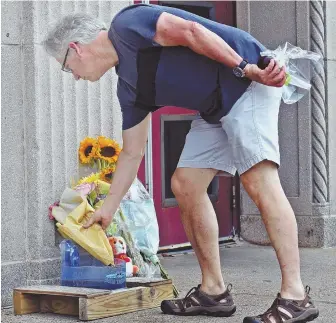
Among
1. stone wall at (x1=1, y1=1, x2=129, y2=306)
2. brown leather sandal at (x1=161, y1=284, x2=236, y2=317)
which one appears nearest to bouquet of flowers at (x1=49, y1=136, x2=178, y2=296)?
stone wall at (x1=1, y1=1, x2=129, y2=306)

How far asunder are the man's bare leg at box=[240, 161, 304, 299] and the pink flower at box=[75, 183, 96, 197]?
4.56 feet

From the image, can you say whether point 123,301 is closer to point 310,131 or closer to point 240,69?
point 240,69

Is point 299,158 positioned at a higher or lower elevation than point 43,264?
higher

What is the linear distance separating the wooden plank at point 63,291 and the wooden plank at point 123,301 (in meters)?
0.03

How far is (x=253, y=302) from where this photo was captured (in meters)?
5.36

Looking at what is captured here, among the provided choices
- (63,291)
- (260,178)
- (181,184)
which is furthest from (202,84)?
(63,291)

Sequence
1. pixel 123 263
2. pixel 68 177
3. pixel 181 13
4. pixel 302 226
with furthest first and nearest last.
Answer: pixel 302 226, pixel 68 177, pixel 123 263, pixel 181 13

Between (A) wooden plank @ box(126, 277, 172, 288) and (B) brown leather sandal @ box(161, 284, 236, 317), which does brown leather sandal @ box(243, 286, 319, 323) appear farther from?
(A) wooden plank @ box(126, 277, 172, 288)

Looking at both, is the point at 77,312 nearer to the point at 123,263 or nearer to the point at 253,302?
the point at 123,263

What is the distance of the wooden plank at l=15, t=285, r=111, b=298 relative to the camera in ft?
16.2

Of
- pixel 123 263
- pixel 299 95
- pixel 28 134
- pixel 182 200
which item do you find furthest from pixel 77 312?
pixel 299 95

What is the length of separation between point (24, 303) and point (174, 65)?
1545 millimetres

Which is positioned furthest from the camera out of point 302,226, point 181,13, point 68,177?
point 302,226

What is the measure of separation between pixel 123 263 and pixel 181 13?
4.91ft
